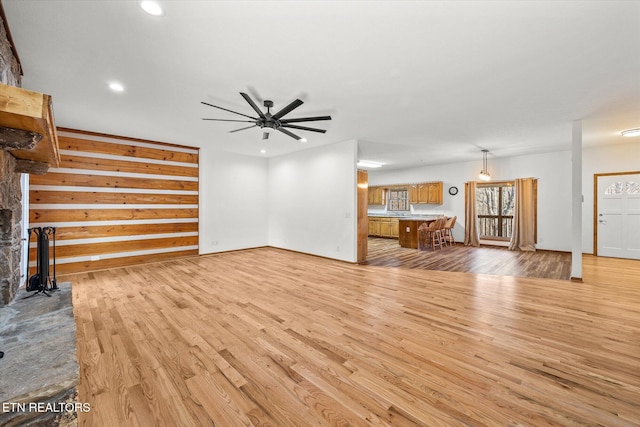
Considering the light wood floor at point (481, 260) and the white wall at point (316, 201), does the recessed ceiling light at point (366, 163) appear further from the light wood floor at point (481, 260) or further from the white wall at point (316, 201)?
the light wood floor at point (481, 260)

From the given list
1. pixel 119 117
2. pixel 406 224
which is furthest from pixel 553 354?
pixel 119 117

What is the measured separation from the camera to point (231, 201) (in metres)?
7.38

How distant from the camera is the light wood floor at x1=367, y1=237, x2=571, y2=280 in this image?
5.17 m

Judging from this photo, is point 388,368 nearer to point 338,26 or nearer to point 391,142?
point 338,26

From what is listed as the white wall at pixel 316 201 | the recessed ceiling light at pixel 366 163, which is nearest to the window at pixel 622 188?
the recessed ceiling light at pixel 366 163

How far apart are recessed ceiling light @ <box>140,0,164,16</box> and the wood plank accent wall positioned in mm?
4645

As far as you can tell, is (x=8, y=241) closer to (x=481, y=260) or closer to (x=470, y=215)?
(x=481, y=260)

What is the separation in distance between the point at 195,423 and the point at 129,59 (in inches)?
128

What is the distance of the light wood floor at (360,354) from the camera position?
5.46ft

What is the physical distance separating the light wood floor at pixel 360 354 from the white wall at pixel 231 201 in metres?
2.85

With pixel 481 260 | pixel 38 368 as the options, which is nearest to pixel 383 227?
pixel 481 260

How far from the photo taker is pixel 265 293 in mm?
3881

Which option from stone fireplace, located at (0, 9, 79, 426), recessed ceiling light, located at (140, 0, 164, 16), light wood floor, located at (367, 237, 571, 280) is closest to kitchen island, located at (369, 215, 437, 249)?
light wood floor, located at (367, 237, 571, 280)

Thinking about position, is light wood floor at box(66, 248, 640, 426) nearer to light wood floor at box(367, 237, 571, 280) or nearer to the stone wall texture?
the stone wall texture
